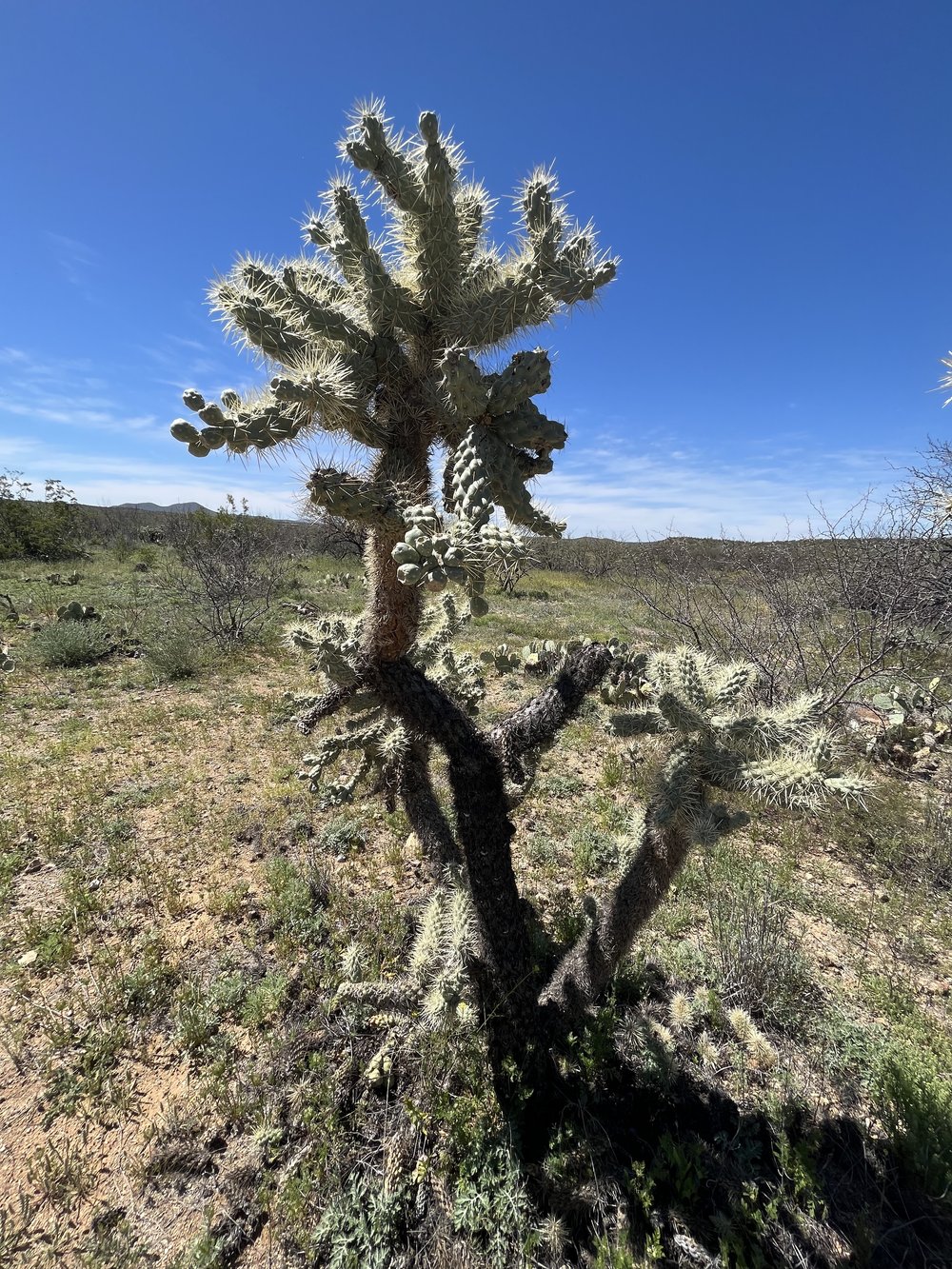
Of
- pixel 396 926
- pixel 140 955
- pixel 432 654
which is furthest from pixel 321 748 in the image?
pixel 140 955

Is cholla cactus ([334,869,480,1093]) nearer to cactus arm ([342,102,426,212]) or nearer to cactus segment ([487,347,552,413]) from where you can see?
cactus segment ([487,347,552,413])

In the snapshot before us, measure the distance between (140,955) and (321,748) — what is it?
1.77m

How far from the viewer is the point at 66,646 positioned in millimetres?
7508

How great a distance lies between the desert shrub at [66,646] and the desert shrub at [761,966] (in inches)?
348

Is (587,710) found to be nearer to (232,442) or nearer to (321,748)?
(321,748)

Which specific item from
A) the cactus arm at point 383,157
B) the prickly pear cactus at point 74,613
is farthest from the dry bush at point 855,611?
the prickly pear cactus at point 74,613

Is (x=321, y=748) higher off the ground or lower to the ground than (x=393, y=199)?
lower

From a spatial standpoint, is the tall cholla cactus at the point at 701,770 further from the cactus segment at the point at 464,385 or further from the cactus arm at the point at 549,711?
the cactus segment at the point at 464,385

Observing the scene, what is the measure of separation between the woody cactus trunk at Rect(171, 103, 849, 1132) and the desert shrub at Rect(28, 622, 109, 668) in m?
7.66

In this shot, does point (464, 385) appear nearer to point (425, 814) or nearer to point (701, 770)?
point (701, 770)

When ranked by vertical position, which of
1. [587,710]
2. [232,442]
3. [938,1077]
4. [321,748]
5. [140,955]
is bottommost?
[140,955]

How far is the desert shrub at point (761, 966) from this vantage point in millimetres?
2637

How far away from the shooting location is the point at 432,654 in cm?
282

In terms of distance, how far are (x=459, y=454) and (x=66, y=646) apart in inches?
335
